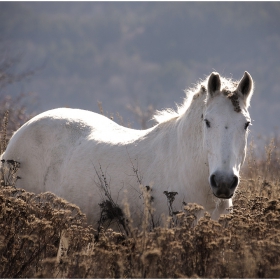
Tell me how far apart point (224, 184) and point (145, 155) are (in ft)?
5.15

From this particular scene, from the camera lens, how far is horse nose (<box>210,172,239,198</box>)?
4324 millimetres

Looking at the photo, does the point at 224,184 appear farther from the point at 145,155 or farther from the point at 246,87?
the point at 145,155

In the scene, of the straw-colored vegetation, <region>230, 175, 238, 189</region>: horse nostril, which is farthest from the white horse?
the straw-colored vegetation

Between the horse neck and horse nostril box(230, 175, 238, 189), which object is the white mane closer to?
the horse neck

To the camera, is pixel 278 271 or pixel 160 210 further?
pixel 160 210

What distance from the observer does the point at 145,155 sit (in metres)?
5.72

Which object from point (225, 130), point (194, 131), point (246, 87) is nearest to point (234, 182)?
point (225, 130)

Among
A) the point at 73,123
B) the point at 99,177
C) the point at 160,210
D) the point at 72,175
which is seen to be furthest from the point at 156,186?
the point at 73,123

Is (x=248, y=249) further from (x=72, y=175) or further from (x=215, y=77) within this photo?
(x=72, y=175)

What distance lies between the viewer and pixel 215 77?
497cm

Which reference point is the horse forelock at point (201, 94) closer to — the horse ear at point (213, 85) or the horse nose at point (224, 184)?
the horse ear at point (213, 85)

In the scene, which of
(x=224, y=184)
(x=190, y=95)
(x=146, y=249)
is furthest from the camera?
(x=190, y=95)

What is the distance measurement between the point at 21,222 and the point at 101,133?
2259mm

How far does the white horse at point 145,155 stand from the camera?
471cm
